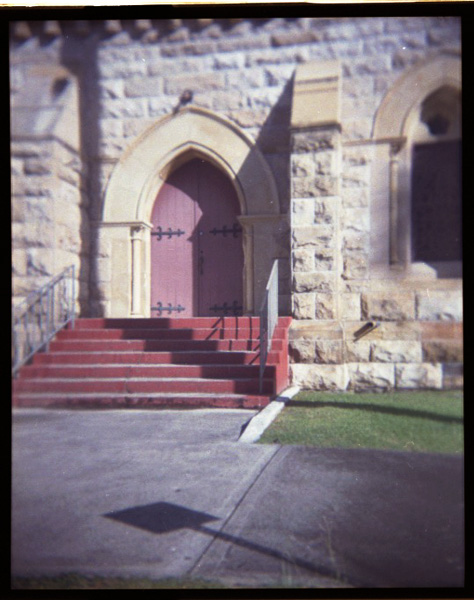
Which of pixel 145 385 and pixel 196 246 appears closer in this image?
pixel 145 385

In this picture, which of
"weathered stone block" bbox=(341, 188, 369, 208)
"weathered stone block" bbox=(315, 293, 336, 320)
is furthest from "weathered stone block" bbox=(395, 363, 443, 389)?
"weathered stone block" bbox=(341, 188, 369, 208)

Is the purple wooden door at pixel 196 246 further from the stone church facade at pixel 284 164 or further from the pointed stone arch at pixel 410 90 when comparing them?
the pointed stone arch at pixel 410 90

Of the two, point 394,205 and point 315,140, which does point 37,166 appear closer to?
point 394,205

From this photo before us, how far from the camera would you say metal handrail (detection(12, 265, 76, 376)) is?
3.04 m

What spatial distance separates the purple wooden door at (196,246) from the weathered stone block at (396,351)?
212 cm

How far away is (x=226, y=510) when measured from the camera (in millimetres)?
2234

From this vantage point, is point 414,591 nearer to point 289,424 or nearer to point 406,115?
point 289,424

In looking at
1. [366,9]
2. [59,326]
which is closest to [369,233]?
[366,9]

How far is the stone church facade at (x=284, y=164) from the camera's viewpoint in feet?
7.83

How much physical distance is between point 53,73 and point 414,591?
3222mm

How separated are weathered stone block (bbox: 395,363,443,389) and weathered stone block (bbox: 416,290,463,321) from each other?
0.84 feet

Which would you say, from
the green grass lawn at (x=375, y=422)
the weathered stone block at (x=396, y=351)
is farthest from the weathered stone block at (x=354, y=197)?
the green grass lawn at (x=375, y=422)

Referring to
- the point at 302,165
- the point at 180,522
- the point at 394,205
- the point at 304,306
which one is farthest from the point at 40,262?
the point at 302,165

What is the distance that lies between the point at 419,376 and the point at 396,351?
236mm
